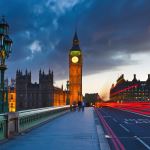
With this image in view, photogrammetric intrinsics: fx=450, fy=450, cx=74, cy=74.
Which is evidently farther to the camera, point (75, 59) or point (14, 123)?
point (75, 59)

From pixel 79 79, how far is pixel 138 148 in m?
164

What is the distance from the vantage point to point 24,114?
2108cm

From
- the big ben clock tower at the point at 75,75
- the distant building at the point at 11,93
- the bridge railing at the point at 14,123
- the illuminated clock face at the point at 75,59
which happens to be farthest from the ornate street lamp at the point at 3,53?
the illuminated clock face at the point at 75,59

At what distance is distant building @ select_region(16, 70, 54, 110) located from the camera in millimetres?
182500

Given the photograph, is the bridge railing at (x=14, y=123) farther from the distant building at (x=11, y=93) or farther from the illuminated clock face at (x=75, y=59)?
the illuminated clock face at (x=75, y=59)

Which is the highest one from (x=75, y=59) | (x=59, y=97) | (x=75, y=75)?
(x=75, y=59)

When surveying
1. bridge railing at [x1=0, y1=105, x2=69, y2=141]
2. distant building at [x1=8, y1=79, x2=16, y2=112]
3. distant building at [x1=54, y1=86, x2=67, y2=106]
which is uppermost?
distant building at [x1=54, y1=86, x2=67, y2=106]

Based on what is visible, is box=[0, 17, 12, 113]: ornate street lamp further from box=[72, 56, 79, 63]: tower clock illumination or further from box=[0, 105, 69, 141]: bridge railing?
box=[72, 56, 79, 63]: tower clock illumination

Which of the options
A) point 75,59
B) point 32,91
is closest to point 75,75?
point 75,59

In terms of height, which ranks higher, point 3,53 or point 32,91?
point 32,91

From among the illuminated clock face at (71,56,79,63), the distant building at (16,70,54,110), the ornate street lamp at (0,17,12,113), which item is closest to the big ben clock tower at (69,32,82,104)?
the illuminated clock face at (71,56,79,63)

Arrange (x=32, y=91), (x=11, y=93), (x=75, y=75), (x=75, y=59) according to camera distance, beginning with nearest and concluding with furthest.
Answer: (x=11, y=93) < (x=75, y=75) < (x=75, y=59) < (x=32, y=91)

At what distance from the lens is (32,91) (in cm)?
19425

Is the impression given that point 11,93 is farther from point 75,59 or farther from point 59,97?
point 75,59
